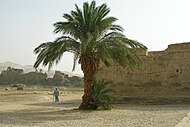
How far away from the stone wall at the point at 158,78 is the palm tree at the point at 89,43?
4.58m

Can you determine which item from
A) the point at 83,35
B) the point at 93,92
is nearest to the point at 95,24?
the point at 83,35

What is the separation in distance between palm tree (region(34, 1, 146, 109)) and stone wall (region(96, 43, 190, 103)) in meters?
4.58

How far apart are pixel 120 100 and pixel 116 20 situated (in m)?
6.64

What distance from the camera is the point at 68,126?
418 inches

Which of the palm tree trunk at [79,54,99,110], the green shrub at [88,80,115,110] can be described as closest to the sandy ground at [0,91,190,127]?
the green shrub at [88,80,115,110]

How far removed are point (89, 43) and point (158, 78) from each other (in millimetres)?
7132

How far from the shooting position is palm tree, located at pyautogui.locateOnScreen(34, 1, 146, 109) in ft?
51.0

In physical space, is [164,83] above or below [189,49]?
below

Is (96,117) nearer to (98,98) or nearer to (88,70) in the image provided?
(98,98)

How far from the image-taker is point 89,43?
15312mm

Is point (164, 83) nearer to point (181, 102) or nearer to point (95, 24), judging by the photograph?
point (181, 102)

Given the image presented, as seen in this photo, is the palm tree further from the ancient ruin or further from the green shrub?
the ancient ruin

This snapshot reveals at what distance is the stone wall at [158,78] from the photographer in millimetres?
20094

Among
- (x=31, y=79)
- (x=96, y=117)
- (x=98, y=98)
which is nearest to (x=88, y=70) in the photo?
(x=98, y=98)
